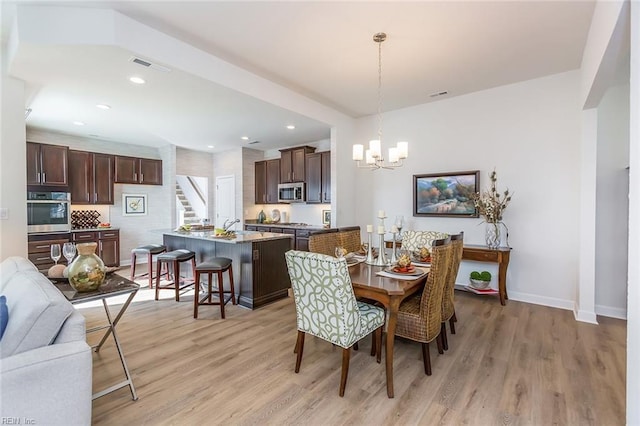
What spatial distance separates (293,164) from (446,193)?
321 cm

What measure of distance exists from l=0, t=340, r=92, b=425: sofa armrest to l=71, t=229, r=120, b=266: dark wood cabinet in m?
5.34

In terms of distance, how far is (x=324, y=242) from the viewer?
10.3ft

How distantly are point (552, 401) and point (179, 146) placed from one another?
25.1 ft

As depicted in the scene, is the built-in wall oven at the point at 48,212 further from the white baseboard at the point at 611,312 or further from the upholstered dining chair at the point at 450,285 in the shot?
the white baseboard at the point at 611,312

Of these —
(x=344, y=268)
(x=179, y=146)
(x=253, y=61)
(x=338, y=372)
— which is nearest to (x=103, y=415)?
(x=338, y=372)

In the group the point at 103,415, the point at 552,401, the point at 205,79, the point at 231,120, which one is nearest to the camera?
the point at 103,415

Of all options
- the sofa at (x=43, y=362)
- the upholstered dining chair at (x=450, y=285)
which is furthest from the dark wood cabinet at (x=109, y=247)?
the upholstered dining chair at (x=450, y=285)

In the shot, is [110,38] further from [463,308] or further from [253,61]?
[463,308]

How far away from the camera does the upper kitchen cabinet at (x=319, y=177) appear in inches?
226

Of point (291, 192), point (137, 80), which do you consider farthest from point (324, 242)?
point (291, 192)

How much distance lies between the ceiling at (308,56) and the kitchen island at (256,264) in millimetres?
1868

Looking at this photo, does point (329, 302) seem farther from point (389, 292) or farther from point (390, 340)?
point (390, 340)

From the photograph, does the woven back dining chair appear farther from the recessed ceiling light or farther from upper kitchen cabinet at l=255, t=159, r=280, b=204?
upper kitchen cabinet at l=255, t=159, r=280, b=204

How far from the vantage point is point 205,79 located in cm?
321
